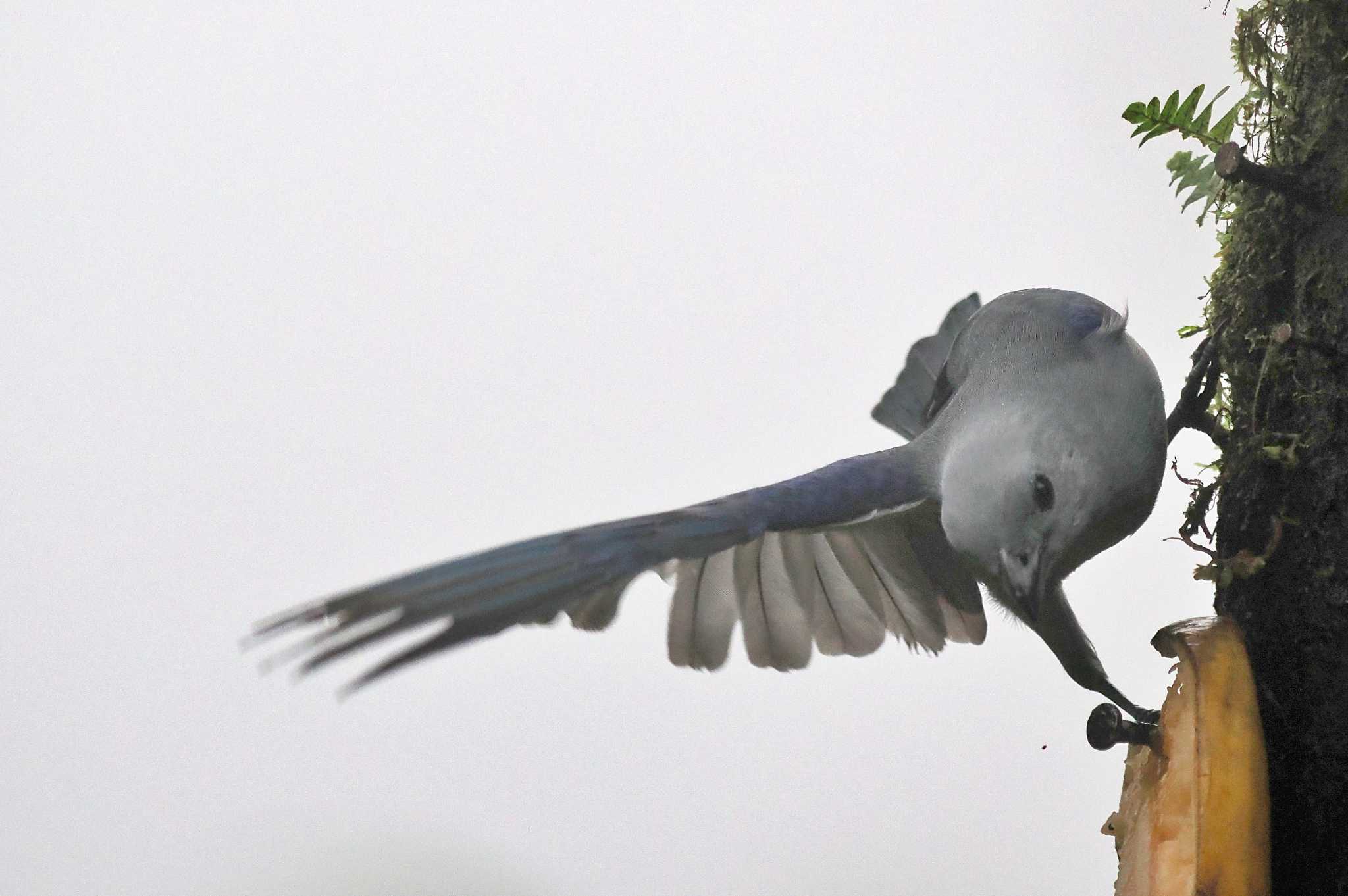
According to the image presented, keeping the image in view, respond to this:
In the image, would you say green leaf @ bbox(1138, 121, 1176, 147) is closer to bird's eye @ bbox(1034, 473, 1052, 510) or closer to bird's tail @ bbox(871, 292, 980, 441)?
bird's eye @ bbox(1034, 473, 1052, 510)

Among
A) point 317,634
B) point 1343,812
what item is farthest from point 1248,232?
point 317,634

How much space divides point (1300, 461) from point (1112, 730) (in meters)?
0.41

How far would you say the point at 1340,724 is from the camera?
1.31 metres

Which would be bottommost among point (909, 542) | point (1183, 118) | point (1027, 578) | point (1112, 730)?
point (1112, 730)

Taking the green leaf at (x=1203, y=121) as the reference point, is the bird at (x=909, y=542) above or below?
below

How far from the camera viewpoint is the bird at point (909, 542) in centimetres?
146

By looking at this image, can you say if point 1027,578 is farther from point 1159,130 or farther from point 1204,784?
point 1159,130

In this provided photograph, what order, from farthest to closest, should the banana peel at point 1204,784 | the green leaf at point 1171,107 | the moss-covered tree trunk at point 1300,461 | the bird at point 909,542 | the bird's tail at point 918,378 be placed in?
the bird's tail at point 918,378
the green leaf at point 1171,107
the bird at point 909,542
the moss-covered tree trunk at point 1300,461
the banana peel at point 1204,784

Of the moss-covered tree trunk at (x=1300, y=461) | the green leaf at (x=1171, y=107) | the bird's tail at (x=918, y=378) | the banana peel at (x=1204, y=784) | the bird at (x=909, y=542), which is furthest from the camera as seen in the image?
the bird's tail at (x=918, y=378)

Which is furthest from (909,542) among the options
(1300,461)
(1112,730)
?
(1300,461)

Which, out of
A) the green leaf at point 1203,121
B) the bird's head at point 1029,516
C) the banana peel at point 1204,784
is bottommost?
the banana peel at point 1204,784

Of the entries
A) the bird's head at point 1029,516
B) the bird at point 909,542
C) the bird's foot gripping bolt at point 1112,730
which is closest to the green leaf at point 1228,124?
the bird at point 909,542

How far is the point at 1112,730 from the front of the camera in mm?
1502

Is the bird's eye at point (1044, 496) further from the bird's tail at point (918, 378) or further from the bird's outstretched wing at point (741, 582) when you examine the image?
the bird's tail at point (918, 378)
